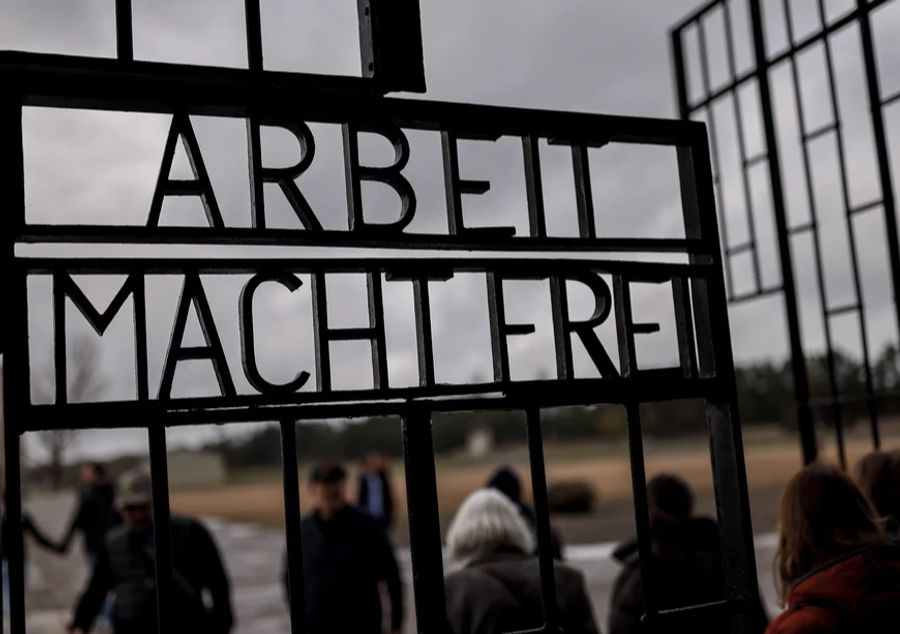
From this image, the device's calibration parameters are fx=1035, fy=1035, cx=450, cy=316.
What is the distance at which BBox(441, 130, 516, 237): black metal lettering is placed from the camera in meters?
1.81

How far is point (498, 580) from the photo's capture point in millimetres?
2855

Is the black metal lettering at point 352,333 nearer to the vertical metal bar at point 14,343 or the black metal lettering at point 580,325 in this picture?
the black metal lettering at point 580,325

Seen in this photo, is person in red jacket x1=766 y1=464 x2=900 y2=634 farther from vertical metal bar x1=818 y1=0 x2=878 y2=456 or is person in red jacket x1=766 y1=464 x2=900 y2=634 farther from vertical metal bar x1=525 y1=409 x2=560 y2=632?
vertical metal bar x1=818 y1=0 x2=878 y2=456

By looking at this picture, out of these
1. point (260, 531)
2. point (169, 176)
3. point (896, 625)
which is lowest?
point (260, 531)

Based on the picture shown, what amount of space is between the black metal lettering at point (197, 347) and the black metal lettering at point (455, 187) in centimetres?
45

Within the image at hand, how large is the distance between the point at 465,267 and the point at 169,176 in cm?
52

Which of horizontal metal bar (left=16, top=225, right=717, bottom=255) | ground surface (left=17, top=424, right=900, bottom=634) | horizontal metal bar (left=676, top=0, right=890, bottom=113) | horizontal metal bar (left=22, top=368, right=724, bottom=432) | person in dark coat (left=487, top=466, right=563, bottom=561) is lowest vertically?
ground surface (left=17, top=424, right=900, bottom=634)

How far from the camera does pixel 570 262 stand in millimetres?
1891

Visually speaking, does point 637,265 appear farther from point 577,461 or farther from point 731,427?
point 577,461

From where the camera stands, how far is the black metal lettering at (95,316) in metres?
1.55

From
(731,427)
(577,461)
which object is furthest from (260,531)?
(731,427)

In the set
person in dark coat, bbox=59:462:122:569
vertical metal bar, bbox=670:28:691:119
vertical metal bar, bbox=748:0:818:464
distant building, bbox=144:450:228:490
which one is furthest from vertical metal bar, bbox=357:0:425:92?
distant building, bbox=144:450:228:490

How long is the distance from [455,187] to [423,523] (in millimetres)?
581

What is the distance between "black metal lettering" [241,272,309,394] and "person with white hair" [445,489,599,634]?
1.33 metres
